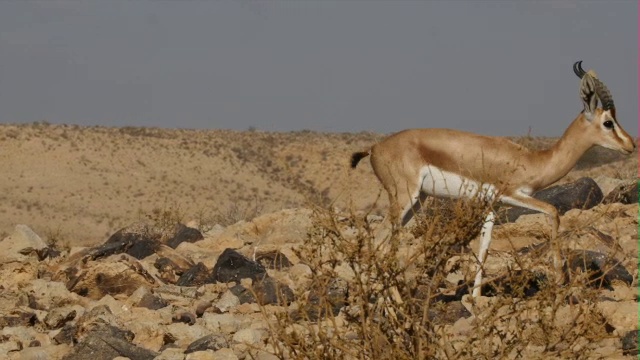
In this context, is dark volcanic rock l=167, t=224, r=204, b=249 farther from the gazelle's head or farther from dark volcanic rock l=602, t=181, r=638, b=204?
the gazelle's head

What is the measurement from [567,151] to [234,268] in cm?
356

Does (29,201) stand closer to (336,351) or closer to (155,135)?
(155,135)

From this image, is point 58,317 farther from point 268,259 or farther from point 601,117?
point 601,117

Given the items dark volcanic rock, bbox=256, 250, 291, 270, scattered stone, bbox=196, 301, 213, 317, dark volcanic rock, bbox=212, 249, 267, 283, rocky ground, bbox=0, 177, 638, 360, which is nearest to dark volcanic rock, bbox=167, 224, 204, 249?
rocky ground, bbox=0, 177, 638, 360

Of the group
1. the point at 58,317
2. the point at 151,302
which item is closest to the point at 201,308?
the point at 151,302

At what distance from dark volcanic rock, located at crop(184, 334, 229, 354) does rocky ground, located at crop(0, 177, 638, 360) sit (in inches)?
0.7

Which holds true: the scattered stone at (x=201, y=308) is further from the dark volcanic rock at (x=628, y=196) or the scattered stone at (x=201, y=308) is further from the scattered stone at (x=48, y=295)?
the dark volcanic rock at (x=628, y=196)

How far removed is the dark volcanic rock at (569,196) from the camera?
44.8 ft

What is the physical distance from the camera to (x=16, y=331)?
29.6 feet

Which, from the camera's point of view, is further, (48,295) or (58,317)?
(48,295)

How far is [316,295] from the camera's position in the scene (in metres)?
9.58

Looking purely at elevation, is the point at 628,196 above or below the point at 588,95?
below

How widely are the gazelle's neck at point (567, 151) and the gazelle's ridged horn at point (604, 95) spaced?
35cm

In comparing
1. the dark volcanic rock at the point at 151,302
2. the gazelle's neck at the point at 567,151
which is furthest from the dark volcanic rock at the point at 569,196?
the dark volcanic rock at the point at 151,302
